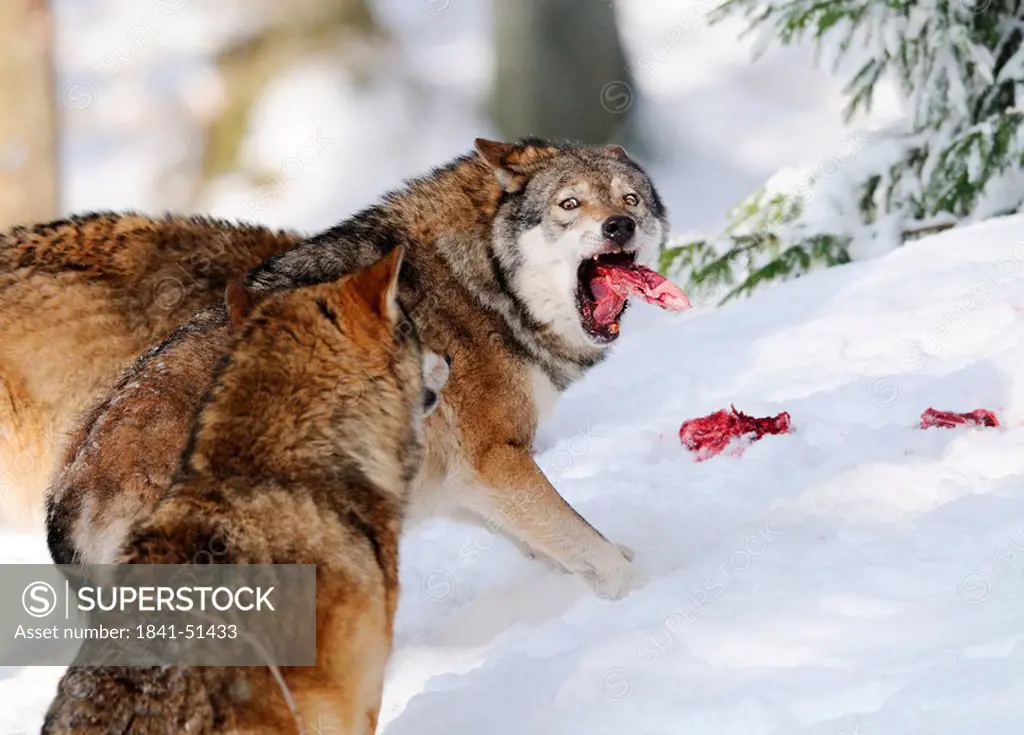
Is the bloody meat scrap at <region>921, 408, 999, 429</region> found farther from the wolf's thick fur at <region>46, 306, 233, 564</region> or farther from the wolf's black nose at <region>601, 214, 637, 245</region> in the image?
the wolf's thick fur at <region>46, 306, 233, 564</region>

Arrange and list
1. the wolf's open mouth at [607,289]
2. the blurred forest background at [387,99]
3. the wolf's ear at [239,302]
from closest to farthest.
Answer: the wolf's ear at [239,302], the wolf's open mouth at [607,289], the blurred forest background at [387,99]

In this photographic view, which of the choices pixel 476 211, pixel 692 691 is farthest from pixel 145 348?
pixel 692 691

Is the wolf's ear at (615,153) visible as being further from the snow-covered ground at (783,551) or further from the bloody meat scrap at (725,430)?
the snow-covered ground at (783,551)

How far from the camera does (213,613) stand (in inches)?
118

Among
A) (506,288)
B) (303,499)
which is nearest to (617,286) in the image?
(506,288)

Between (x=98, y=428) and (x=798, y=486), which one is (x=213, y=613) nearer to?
(x=98, y=428)

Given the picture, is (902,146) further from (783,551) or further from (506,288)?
(783,551)

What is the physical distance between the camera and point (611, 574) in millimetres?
5008

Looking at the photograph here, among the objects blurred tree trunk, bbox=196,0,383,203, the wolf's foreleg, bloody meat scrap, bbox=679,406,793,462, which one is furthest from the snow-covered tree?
blurred tree trunk, bbox=196,0,383,203

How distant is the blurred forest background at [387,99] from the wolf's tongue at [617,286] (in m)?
10.5

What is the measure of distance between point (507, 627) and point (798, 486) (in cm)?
151

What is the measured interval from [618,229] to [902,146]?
188 inches

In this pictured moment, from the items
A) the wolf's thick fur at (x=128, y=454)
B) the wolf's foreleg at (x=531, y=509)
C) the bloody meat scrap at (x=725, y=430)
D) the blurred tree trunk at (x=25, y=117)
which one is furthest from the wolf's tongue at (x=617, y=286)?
the blurred tree trunk at (x=25, y=117)

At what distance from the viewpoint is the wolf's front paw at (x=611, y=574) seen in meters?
4.94
